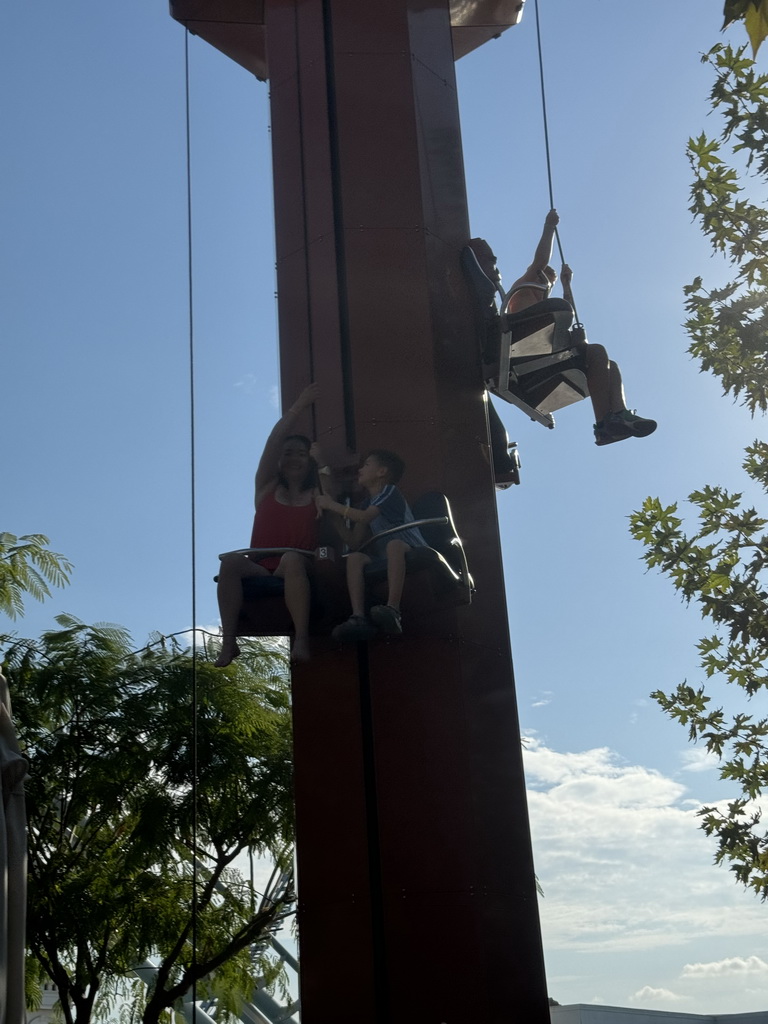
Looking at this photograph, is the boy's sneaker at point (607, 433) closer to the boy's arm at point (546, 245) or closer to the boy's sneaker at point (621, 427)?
the boy's sneaker at point (621, 427)

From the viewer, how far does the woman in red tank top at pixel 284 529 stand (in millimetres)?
7605

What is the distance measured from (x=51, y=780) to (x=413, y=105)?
754 centimetres

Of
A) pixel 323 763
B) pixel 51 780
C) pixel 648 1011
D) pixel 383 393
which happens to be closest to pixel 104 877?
pixel 51 780

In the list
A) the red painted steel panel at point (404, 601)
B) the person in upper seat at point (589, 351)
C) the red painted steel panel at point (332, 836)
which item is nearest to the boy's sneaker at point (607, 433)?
the person in upper seat at point (589, 351)

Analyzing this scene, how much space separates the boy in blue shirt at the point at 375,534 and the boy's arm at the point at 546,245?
2294 mm

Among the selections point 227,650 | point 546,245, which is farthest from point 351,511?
point 546,245

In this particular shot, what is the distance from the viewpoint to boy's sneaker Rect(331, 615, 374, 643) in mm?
7051

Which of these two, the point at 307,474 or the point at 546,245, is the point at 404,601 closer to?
the point at 307,474

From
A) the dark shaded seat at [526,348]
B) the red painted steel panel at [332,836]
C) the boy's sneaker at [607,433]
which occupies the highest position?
the dark shaded seat at [526,348]

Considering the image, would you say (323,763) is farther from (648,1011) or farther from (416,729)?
(648,1011)

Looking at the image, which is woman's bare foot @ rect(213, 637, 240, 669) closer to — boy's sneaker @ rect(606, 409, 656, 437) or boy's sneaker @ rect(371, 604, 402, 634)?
boy's sneaker @ rect(371, 604, 402, 634)

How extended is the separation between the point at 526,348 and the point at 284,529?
2.06m

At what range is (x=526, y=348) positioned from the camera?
879 cm

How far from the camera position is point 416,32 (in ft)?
31.5
